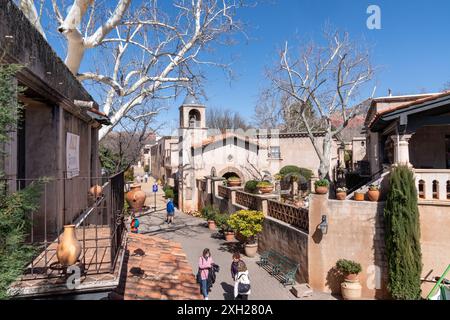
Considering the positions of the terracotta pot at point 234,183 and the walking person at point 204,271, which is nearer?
the walking person at point 204,271

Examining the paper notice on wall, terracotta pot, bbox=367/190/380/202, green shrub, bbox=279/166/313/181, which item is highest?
the paper notice on wall

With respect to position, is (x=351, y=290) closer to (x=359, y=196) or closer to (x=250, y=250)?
(x=359, y=196)

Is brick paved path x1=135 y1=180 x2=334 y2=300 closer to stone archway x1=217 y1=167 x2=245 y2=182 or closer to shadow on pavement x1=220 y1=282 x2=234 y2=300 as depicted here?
shadow on pavement x1=220 y1=282 x2=234 y2=300

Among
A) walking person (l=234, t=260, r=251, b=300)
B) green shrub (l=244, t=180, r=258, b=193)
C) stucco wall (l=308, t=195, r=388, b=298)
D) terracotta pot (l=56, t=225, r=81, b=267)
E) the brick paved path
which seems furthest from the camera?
green shrub (l=244, t=180, r=258, b=193)

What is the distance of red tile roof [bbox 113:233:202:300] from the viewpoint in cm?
568

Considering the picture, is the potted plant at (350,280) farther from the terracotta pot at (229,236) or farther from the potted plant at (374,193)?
the terracotta pot at (229,236)

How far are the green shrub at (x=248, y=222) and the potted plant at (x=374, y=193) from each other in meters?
4.99

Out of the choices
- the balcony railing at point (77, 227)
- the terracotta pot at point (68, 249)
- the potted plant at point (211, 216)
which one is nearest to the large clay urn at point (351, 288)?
the balcony railing at point (77, 227)

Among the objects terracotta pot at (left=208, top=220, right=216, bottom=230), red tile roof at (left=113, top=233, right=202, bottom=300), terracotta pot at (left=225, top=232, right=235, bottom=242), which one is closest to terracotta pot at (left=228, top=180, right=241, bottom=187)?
terracotta pot at (left=208, top=220, right=216, bottom=230)

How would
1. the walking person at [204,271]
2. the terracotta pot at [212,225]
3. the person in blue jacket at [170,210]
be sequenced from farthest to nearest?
1. the person in blue jacket at [170,210]
2. the terracotta pot at [212,225]
3. the walking person at [204,271]

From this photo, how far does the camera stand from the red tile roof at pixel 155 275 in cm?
568

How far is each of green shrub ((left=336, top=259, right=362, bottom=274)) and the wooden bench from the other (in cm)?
149
